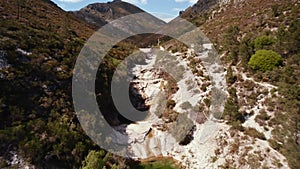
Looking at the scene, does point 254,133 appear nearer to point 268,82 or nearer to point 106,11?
point 268,82

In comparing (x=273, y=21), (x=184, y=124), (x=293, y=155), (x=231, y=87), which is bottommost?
(x=184, y=124)

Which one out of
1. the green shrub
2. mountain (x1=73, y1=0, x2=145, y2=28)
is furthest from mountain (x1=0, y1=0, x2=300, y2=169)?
mountain (x1=73, y1=0, x2=145, y2=28)

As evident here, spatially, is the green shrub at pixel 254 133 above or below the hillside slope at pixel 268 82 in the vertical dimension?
below

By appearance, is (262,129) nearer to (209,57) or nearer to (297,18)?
(209,57)

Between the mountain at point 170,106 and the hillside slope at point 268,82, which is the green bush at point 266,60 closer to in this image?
the mountain at point 170,106

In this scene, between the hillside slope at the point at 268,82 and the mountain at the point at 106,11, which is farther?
the mountain at the point at 106,11

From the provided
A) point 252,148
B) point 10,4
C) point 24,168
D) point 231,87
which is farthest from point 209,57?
point 10,4

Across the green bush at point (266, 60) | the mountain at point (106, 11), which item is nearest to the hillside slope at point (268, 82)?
the green bush at point (266, 60)

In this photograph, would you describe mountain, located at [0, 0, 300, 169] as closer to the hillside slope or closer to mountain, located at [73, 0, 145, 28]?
the hillside slope
